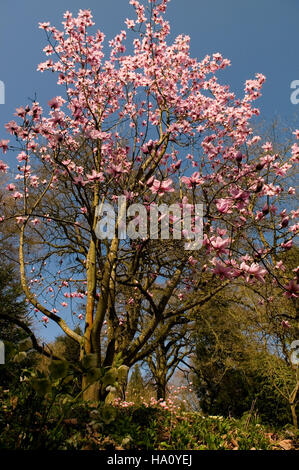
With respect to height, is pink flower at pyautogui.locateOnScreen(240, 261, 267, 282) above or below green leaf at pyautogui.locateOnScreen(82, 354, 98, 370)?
above

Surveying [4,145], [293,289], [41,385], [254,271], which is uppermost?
[4,145]

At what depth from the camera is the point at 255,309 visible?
9328 millimetres

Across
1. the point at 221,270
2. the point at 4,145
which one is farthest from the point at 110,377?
the point at 4,145

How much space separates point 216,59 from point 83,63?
2.81 m

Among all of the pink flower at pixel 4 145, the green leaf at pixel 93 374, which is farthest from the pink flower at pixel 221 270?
the pink flower at pixel 4 145

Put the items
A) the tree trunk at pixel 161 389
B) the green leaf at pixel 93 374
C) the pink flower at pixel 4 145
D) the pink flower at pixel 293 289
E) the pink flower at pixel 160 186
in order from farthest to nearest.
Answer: the tree trunk at pixel 161 389 < the pink flower at pixel 4 145 < the pink flower at pixel 160 186 < the pink flower at pixel 293 289 < the green leaf at pixel 93 374

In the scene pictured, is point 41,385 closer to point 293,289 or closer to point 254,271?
point 254,271

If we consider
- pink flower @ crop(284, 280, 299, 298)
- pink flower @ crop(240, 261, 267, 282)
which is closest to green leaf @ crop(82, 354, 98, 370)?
pink flower @ crop(240, 261, 267, 282)

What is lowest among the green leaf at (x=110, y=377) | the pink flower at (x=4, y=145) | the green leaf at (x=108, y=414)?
the green leaf at (x=108, y=414)

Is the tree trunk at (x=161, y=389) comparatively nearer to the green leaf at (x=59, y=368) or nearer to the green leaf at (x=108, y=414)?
the green leaf at (x=108, y=414)

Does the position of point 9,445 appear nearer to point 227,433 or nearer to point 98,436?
point 98,436

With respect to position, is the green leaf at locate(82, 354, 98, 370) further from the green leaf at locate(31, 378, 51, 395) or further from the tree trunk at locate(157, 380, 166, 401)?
the tree trunk at locate(157, 380, 166, 401)

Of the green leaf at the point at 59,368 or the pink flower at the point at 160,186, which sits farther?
the pink flower at the point at 160,186
